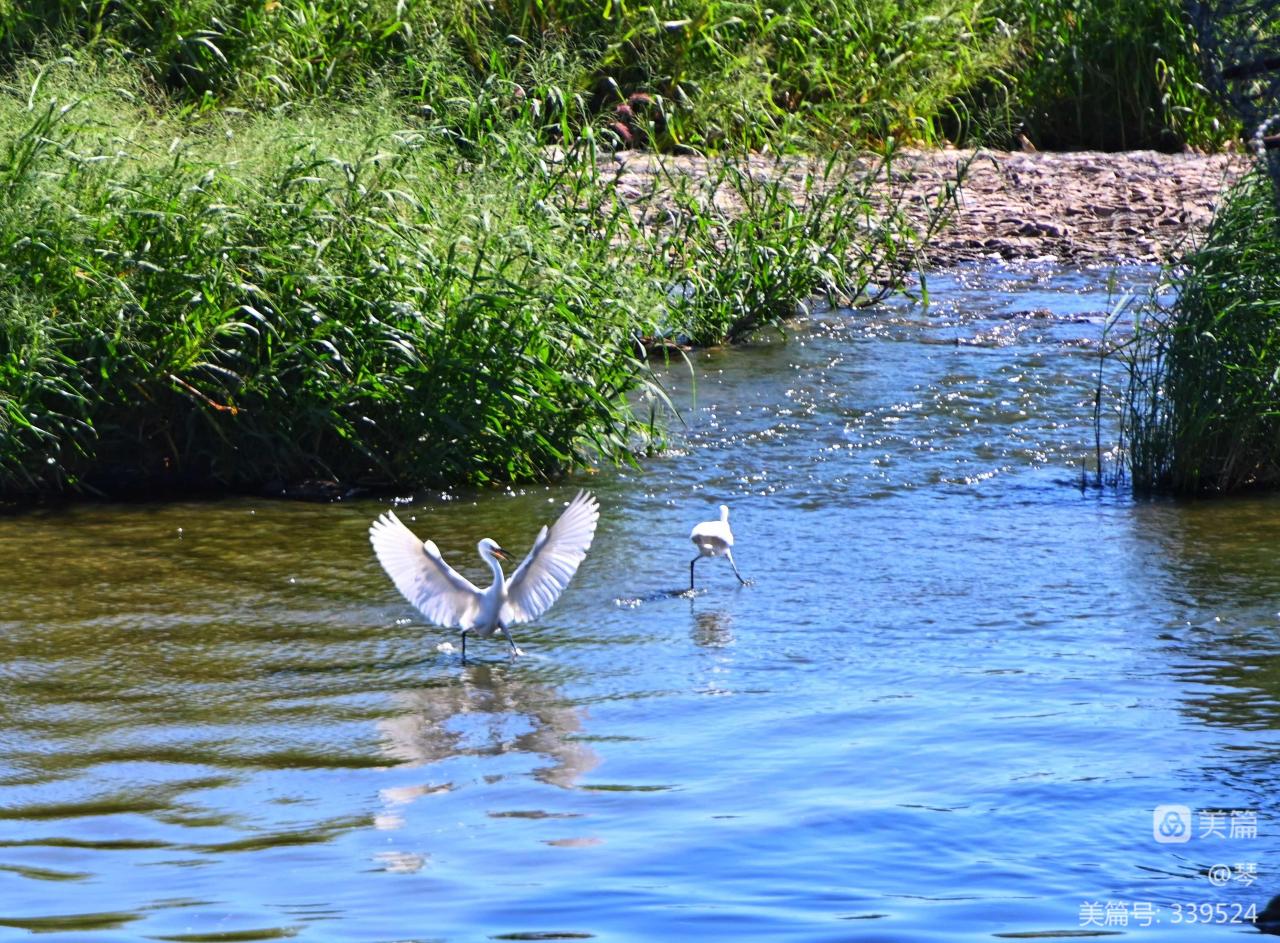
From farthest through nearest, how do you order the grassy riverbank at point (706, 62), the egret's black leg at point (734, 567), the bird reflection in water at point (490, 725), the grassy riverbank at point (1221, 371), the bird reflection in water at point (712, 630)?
1. the grassy riverbank at point (706, 62)
2. the grassy riverbank at point (1221, 371)
3. the egret's black leg at point (734, 567)
4. the bird reflection in water at point (712, 630)
5. the bird reflection in water at point (490, 725)

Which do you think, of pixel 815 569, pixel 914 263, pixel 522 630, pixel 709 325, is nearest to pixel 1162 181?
pixel 914 263

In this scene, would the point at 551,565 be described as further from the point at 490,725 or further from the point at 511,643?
the point at 490,725

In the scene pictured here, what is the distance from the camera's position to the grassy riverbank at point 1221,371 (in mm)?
8070

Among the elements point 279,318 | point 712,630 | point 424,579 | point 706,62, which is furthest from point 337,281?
point 706,62

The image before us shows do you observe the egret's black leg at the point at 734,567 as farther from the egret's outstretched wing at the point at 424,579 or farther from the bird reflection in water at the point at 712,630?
the egret's outstretched wing at the point at 424,579

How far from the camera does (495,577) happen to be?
6.36 m

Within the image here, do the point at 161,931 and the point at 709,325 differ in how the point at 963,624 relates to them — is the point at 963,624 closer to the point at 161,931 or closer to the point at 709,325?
the point at 161,931

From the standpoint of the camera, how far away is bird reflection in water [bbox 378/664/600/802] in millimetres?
5285

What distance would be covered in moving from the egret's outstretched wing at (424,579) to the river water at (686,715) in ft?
0.59

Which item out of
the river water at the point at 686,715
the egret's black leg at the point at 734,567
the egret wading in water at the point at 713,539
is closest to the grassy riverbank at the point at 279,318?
the river water at the point at 686,715

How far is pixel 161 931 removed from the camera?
3920 mm

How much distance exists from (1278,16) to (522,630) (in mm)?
3808

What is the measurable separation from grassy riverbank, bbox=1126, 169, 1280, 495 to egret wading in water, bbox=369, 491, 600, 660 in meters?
3.14

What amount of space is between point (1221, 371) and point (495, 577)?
362 cm
